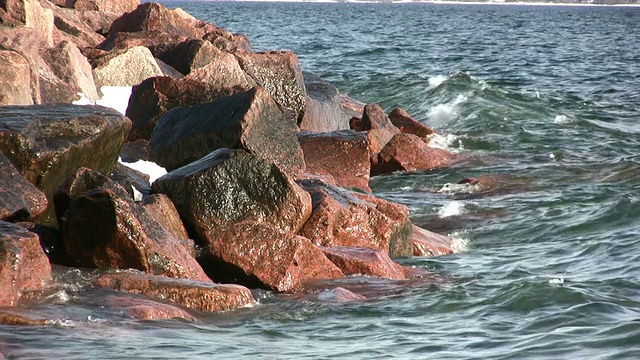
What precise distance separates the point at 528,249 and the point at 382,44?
104 feet

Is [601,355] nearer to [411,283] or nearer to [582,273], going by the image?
[411,283]

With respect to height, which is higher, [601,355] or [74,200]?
[74,200]

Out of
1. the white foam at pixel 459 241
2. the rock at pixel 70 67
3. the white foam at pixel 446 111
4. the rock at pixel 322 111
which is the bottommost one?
the white foam at pixel 446 111

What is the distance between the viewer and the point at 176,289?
22.1 ft

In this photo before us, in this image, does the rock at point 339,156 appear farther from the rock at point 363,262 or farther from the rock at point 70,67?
the rock at point 363,262

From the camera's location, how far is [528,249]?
10.5 metres

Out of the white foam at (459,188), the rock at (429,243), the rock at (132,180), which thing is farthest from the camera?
the white foam at (459,188)

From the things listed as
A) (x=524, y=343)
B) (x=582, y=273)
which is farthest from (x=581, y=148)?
(x=524, y=343)

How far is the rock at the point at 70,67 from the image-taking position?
12.3 metres

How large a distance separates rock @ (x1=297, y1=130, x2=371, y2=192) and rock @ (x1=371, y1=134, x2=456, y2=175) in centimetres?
169

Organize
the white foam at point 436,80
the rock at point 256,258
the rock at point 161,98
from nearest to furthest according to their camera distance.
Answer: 1. the rock at point 256,258
2. the rock at point 161,98
3. the white foam at point 436,80

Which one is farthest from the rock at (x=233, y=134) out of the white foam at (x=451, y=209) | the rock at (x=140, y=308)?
the rock at (x=140, y=308)

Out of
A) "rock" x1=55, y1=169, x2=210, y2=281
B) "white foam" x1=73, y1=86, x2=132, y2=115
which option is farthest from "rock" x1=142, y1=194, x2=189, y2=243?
"white foam" x1=73, y1=86, x2=132, y2=115

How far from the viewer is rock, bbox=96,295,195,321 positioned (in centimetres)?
620
